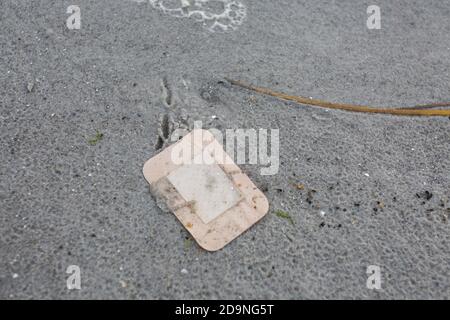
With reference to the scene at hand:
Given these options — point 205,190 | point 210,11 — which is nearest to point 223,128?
point 205,190

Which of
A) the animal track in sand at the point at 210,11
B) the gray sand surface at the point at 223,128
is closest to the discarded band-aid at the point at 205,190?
the gray sand surface at the point at 223,128

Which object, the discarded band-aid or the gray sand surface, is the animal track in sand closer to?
the gray sand surface

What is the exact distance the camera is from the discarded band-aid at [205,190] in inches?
86.3

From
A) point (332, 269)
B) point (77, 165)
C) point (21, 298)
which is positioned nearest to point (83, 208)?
point (77, 165)

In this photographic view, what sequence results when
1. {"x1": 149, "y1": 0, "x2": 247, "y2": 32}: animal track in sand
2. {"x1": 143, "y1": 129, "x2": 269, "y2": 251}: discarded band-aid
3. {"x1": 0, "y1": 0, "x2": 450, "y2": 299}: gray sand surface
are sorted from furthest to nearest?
{"x1": 149, "y1": 0, "x2": 247, "y2": 32}: animal track in sand
{"x1": 143, "y1": 129, "x2": 269, "y2": 251}: discarded band-aid
{"x1": 0, "y1": 0, "x2": 450, "y2": 299}: gray sand surface

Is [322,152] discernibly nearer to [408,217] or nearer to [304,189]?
[304,189]

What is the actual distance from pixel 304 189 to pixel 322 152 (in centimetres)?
28

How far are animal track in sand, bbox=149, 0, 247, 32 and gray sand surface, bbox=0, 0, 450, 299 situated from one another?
2.9 inches

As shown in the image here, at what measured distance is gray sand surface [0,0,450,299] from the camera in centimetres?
206

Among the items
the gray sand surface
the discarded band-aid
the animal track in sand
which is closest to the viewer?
the gray sand surface

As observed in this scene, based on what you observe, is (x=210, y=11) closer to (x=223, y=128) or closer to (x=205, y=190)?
(x=223, y=128)

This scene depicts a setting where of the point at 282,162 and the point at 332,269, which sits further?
the point at 282,162

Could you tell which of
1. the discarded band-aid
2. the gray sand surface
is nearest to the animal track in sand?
the gray sand surface

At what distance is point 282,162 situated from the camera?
242 cm
